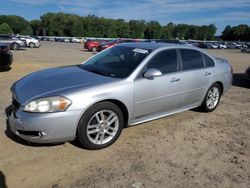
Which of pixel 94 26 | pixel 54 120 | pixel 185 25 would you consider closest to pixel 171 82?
pixel 54 120

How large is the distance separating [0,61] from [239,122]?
28.4 feet

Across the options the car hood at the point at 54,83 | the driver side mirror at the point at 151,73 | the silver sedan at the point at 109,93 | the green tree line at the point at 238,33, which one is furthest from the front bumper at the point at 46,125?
the green tree line at the point at 238,33

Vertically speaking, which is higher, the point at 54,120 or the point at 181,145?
the point at 54,120

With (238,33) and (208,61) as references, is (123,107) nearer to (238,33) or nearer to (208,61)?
(208,61)

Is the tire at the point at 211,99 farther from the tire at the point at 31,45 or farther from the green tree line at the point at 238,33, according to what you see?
the green tree line at the point at 238,33

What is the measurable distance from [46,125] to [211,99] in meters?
3.90

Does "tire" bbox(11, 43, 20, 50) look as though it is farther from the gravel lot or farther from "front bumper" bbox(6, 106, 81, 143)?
"front bumper" bbox(6, 106, 81, 143)

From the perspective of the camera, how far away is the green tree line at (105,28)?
380 ft

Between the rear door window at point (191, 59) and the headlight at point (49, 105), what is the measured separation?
255 centimetres

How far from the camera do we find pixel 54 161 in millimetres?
A: 3791

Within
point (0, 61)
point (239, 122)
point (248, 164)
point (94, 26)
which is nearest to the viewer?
point (248, 164)

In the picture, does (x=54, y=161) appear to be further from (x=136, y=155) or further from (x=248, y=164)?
(x=248, y=164)

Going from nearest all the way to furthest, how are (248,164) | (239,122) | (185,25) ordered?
(248,164) → (239,122) → (185,25)

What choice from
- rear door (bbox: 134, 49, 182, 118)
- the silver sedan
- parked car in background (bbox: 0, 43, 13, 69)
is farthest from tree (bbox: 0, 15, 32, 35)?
rear door (bbox: 134, 49, 182, 118)
